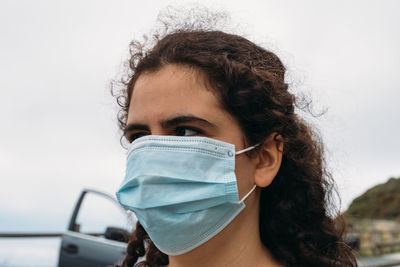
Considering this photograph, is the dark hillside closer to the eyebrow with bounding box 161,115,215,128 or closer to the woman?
the woman

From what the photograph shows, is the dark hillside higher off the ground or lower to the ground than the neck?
lower

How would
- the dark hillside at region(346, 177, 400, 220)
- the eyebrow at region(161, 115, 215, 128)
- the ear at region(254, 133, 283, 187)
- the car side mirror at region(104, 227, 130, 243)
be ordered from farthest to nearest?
the dark hillside at region(346, 177, 400, 220) → the car side mirror at region(104, 227, 130, 243) → the ear at region(254, 133, 283, 187) → the eyebrow at region(161, 115, 215, 128)

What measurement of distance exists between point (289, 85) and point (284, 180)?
21.8 inches

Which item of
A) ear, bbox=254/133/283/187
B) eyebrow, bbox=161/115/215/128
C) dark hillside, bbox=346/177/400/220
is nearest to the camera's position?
eyebrow, bbox=161/115/215/128

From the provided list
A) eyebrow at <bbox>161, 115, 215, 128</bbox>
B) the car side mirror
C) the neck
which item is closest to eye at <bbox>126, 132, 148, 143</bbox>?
eyebrow at <bbox>161, 115, 215, 128</bbox>

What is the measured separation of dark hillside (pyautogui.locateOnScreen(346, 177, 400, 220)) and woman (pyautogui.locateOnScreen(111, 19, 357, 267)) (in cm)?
3727

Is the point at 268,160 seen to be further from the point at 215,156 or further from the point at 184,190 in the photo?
the point at 184,190

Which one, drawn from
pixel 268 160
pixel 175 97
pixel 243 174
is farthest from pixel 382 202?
pixel 175 97

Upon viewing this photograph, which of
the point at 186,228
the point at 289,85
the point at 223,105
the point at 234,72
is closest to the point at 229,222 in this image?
the point at 186,228

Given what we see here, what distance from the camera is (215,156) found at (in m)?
1.97

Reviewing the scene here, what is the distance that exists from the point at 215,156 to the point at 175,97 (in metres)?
0.33

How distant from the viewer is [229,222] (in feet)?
6.55

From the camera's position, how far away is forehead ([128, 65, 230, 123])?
6.41 ft

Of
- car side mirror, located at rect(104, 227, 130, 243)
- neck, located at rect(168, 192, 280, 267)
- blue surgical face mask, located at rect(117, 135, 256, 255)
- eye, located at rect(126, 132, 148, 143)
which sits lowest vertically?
car side mirror, located at rect(104, 227, 130, 243)
